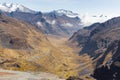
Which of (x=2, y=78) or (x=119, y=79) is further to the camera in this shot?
(x=119, y=79)

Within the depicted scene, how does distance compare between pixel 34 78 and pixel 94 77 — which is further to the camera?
pixel 94 77

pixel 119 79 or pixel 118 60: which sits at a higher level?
pixel 118 60

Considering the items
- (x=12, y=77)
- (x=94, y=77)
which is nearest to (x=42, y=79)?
(x=12, y=77)

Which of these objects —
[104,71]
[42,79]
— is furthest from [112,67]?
[42,79]

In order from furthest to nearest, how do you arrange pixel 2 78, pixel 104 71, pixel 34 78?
pixel 104 71, pixel 34 78, pixel 2 78

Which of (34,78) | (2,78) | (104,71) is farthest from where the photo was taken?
(104,71)

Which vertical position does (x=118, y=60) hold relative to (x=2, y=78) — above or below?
above

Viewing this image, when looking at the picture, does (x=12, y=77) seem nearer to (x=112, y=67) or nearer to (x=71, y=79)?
(x=71, y=79)

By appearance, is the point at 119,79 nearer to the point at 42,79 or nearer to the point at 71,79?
the point at 71,79
